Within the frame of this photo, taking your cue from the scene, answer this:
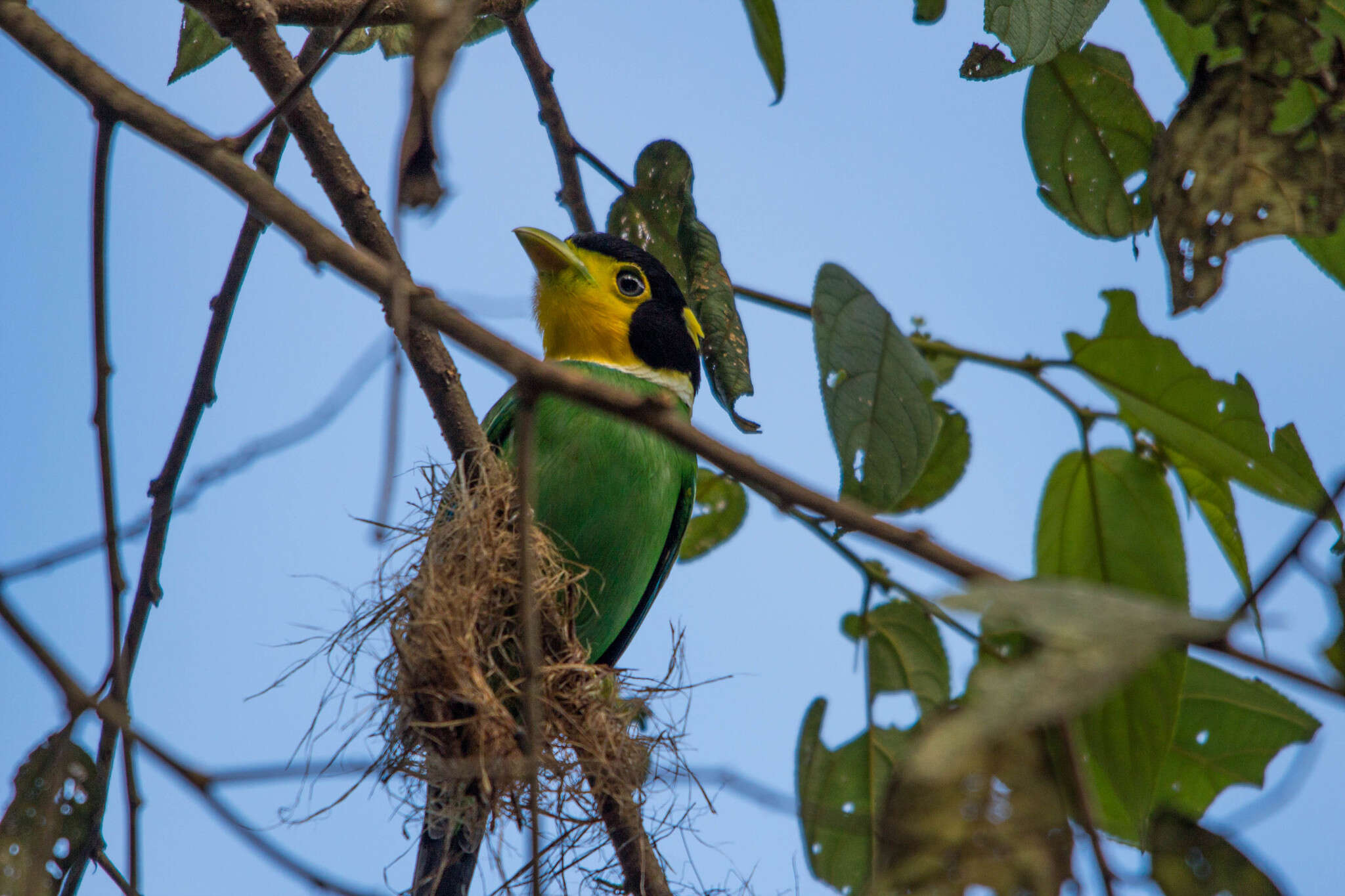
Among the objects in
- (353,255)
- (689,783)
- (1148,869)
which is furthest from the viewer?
(689,783)

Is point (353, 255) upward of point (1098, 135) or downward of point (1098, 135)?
downward

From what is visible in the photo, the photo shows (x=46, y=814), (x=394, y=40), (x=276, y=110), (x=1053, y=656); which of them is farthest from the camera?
(x=394, y=40)

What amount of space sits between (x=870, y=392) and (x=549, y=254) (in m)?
1.42

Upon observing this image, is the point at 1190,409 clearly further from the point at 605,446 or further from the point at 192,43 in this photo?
the point at 192,43

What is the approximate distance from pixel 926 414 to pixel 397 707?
1112 millimetres

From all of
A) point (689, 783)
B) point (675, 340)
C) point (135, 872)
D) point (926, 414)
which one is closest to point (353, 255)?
point (135, 872)

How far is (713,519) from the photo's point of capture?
323cm

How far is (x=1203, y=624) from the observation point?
0.75 m

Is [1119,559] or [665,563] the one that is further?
[665,563]

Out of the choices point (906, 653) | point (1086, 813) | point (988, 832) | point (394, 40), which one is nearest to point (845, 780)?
point (906, 653)

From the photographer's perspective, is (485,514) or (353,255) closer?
(353,255)

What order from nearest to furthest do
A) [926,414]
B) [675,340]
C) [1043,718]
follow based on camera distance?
1. [1043,718]
2. [926,414]
3. [675,340]

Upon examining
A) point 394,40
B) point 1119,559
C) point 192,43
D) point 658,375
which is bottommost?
point 1119,559

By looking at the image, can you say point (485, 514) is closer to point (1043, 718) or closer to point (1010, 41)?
point (1010, 41)
